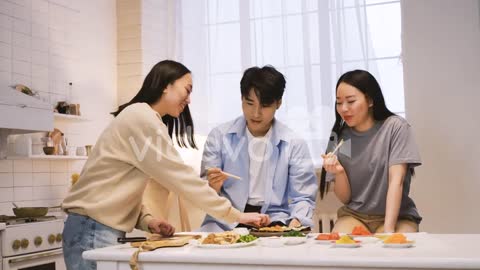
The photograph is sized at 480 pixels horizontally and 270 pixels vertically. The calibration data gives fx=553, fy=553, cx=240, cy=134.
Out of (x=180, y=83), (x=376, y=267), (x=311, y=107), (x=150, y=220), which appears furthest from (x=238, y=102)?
(x=376, y=267)

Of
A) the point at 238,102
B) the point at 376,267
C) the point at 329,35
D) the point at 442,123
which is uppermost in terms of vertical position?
the point at 329,35

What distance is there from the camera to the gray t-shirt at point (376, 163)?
9.50ft

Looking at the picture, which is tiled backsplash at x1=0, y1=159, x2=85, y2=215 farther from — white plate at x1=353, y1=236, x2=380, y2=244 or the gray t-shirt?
white plate at x1=353, y1=236, x2=380, y2=244

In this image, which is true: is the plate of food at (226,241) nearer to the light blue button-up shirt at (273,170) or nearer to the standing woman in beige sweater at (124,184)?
the standing woman in beige sweater at (124,184)

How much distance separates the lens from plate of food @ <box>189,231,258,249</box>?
1.82 m

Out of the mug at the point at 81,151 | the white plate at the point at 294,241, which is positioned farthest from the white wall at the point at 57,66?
the white plate at the point at 294,241

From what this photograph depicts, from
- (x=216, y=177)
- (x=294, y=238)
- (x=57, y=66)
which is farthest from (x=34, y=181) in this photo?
(x=294, y=238)

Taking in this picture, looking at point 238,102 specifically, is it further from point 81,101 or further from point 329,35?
point 81,101

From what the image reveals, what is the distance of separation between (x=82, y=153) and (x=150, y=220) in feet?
6.72

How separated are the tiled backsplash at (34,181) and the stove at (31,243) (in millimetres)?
279

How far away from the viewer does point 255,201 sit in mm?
2922

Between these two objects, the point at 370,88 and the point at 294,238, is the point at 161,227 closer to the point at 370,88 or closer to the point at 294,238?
the point at 294,238

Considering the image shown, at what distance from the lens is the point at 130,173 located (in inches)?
86.7

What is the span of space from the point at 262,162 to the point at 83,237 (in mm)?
1134
